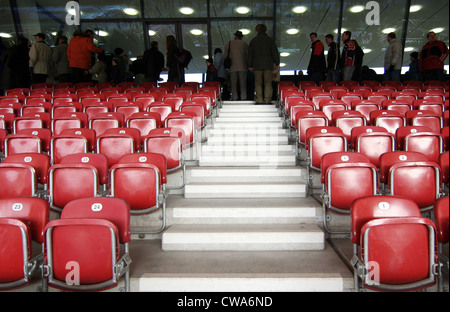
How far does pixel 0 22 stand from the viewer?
31.4ft

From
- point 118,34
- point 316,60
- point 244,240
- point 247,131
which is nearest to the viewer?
point 244,240

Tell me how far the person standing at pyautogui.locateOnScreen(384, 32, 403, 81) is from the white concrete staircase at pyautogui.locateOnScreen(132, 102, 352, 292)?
5048 mm

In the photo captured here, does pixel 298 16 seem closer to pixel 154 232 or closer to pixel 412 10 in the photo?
pixel 412 10

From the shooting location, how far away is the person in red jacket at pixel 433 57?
7293 millimetres

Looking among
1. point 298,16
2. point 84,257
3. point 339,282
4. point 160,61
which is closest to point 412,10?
point 298,16

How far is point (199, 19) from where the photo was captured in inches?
382

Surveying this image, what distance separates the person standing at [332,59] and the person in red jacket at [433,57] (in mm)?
1917

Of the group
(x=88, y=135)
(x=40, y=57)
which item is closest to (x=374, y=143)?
(x=88, y=135)

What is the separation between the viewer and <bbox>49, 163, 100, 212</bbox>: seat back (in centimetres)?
290

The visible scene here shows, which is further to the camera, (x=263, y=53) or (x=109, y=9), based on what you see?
(x=109, y=9)

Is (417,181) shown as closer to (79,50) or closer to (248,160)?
(248,160)

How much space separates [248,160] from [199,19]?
6.96 metres

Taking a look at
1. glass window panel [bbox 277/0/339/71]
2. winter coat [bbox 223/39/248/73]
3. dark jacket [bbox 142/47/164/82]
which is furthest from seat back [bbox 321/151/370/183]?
glass window panel [bbox 277/0/339/71]
